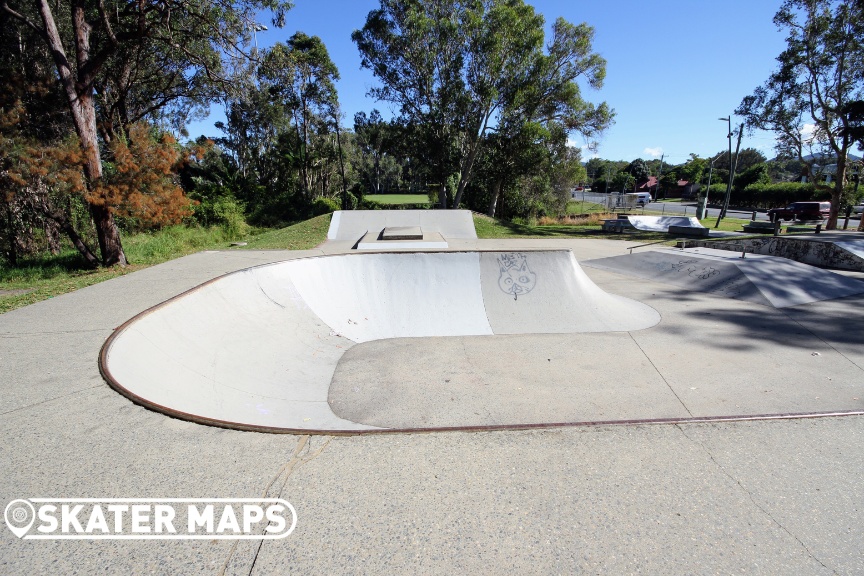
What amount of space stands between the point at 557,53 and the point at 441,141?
282 inches

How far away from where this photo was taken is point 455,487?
2555mm

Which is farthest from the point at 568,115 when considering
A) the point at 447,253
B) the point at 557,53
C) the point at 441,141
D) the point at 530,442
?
the point at 530,442

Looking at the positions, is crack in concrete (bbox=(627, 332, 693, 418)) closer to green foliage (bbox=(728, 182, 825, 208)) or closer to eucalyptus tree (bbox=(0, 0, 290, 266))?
eucalyptus tree (bbox=(0, 0, 290, 266))

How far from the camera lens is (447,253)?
8320mm

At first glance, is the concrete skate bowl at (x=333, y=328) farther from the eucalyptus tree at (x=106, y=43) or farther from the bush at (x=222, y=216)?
the bush at (x=222, y=216)

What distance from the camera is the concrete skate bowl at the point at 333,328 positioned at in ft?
13.1

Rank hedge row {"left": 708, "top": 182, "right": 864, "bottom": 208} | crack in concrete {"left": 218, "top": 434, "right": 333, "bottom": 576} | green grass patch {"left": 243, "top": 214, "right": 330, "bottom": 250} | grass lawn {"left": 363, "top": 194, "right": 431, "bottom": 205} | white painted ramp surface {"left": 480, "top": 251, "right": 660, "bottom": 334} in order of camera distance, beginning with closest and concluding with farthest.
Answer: crack in concrete {"left": 218, "top": 434, "right": 333, "bottom": 576} → white painted ramp surface {"left": 480, "top": 251, "right": 660, "bottom": 334} → green grass patch {"left": 243, "top": 214, "right": 330, "bottom": 250} → hedge row {"left": 708, "top": 182, "right": 864, "bottom": 208} → grass lawn {"left": 363, "top": 194, "right": 431, "bottom": 205}

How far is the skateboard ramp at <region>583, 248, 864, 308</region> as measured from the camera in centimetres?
841

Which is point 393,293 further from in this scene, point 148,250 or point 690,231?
point 690,231

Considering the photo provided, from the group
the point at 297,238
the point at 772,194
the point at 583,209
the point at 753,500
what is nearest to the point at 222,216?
the point at 297,238

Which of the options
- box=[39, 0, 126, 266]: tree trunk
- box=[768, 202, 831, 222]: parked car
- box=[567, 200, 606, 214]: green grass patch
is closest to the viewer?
box=[39, 0, 126, 266]: tree trunk

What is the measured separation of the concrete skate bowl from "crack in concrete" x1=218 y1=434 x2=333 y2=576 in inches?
9.7

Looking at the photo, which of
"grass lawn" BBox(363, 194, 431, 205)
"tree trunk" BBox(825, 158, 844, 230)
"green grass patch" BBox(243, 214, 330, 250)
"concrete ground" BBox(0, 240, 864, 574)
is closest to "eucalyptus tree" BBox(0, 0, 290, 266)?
"green grass patch" BBox(243, 214, 330, 250)

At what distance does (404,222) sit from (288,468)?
47.6 feet
